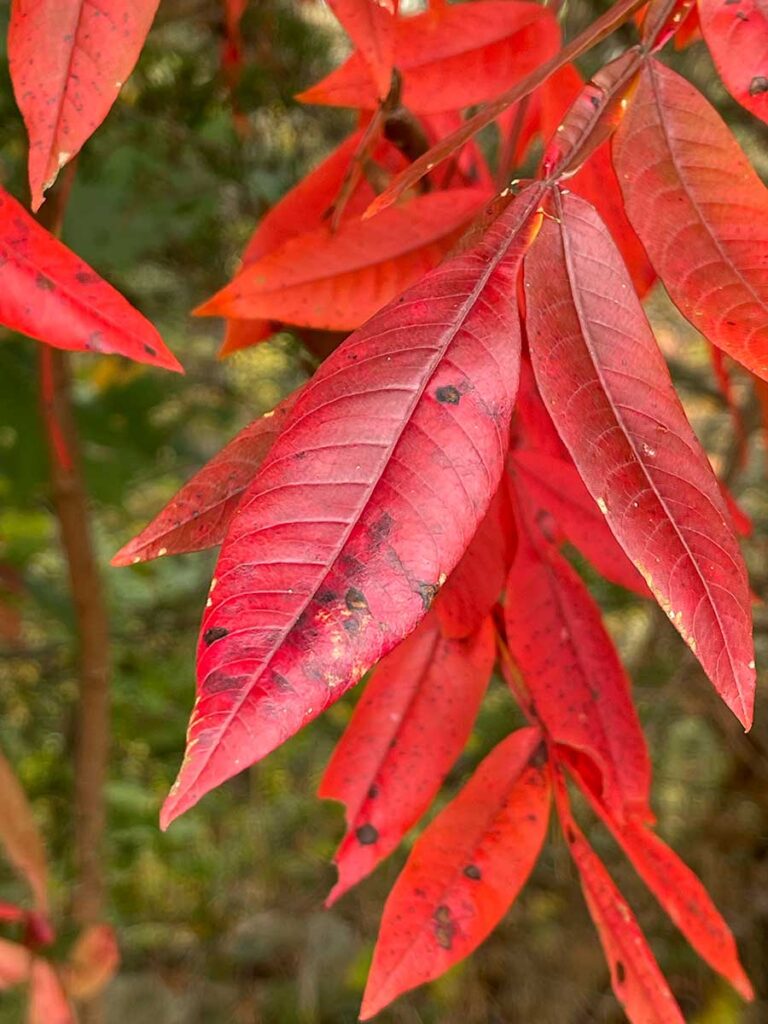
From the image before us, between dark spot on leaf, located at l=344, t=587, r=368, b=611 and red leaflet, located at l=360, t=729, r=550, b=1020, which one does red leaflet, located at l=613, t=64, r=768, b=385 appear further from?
red leaflet, located at l=360, t=729, r=550, b=1020

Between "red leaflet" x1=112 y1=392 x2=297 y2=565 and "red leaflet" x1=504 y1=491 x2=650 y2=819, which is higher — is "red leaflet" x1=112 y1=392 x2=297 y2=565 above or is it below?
above

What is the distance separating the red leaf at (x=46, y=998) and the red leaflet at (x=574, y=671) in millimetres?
518

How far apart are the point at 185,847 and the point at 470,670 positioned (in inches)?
55.8

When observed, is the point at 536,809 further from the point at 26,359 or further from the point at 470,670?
the point at 26,359

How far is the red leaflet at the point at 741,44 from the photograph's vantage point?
1.10 ft

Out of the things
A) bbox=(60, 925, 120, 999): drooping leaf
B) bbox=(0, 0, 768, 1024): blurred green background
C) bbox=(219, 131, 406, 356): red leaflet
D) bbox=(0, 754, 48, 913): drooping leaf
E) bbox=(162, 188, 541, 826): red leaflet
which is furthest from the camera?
bbox=(0, 0, 768, 1024): blurred green background

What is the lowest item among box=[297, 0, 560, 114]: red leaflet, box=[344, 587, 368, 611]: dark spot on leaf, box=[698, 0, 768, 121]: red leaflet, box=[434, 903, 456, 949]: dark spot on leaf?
box=[434, 903, 456, 949]: dark spot on leaf

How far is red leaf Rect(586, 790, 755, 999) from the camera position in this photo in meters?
0.49

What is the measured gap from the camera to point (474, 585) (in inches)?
17.0

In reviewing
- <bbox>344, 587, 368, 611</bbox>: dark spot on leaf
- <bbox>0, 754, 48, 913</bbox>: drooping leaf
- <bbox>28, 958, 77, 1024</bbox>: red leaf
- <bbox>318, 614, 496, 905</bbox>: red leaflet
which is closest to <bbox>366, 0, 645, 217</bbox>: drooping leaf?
<bbox>344, 587, 368, 611</bbox>: dark spot on leaf

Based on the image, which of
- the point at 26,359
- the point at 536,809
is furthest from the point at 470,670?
the point at 26,359

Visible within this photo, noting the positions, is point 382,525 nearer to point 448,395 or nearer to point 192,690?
point 448,395

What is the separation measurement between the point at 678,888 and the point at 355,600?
1.01 feet

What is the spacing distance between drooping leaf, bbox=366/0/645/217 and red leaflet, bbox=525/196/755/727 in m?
0.04
